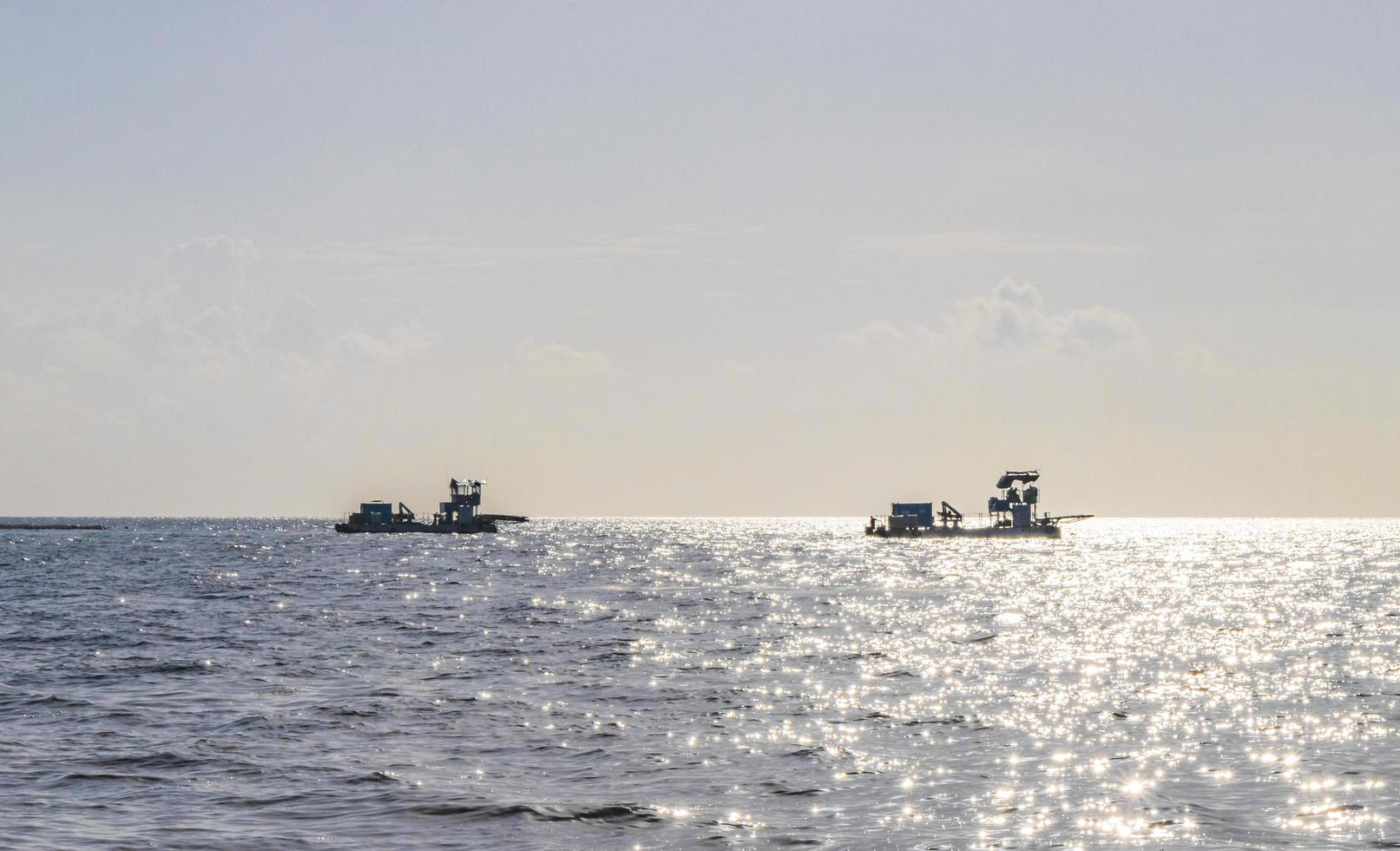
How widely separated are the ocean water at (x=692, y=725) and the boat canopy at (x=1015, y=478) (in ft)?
346

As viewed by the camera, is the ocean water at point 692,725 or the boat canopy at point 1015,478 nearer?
the ocean water at point 692,725

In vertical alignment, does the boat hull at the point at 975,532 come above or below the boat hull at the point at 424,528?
above

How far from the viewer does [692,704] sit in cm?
3262

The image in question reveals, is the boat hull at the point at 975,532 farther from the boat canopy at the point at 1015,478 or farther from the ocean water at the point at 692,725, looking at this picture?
the ocean water at the point at 692,725

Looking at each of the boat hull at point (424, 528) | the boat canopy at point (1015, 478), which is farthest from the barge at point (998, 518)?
the boat hull at point (424, 528)

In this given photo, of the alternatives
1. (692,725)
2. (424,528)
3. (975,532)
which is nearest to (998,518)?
(975,532)

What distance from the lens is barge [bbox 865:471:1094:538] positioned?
176 meters

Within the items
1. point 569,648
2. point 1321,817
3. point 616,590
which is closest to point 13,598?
point 616,590

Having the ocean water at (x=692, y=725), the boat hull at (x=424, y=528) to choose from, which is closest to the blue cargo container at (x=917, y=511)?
the boat hull at (x=424, y=528)

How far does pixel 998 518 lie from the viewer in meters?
180

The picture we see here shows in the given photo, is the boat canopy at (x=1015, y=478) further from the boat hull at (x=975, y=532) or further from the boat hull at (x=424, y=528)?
the boat hull at (x=424, y=528)

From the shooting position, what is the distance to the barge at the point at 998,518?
17550cm

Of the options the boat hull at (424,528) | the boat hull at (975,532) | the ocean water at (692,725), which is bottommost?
the ocean water at (692,725)

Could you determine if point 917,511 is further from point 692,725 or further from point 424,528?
point 692,725
